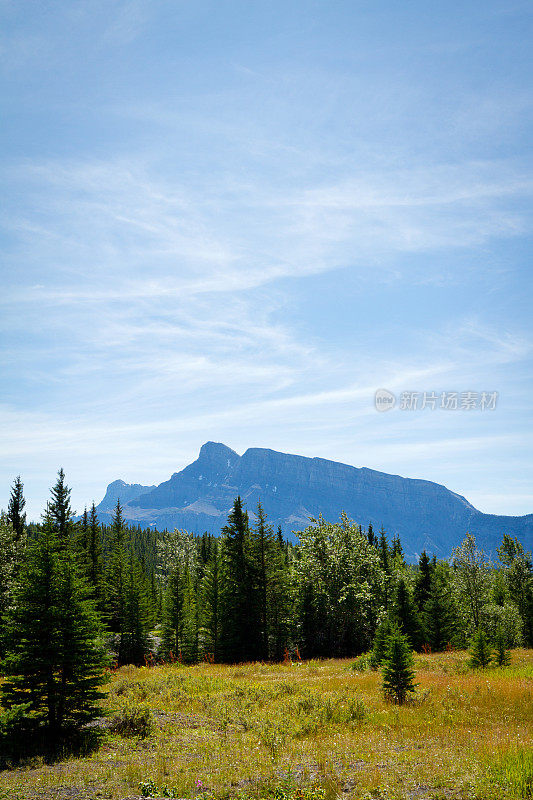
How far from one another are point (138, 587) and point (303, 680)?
21511 millimetres

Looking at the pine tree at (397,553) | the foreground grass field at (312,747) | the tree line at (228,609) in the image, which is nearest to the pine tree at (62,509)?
the tree line at (228,609)

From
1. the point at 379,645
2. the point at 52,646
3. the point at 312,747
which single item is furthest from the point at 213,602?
the point at 312,747

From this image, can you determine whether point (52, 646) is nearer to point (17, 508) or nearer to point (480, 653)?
point (480, 653)

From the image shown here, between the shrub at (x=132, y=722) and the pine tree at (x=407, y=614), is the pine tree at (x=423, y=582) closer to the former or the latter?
the pine tree at (x=407, y=614)

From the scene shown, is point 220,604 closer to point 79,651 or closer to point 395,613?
point 395,613

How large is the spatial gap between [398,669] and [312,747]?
18.7ft

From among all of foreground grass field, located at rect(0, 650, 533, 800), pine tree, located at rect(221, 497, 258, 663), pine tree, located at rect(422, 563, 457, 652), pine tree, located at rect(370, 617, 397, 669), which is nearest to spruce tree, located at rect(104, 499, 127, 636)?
pine tree, located at rect(221, 497, 258, 663)

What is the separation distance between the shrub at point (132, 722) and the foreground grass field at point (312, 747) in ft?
0.21

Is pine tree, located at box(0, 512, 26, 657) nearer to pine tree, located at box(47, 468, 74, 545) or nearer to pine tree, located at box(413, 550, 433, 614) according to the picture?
pine tree, located at box(47, 468, 74, 545)

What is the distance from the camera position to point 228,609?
128 feet

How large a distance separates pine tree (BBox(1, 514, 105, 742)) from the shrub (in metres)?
1.07

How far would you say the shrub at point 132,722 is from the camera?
14625 mm

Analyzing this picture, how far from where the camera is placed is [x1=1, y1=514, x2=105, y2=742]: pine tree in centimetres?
1385

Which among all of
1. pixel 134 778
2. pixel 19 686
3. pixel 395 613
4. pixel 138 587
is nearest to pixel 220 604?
pixel 138 587
